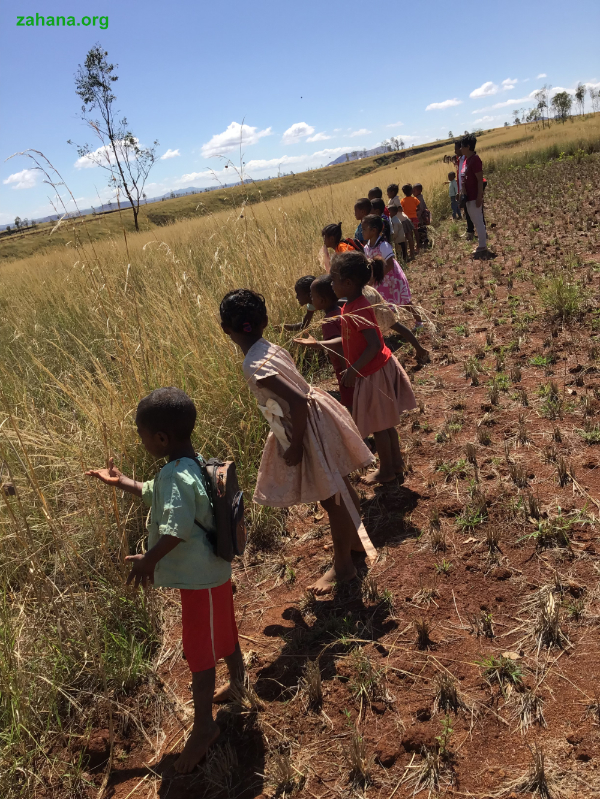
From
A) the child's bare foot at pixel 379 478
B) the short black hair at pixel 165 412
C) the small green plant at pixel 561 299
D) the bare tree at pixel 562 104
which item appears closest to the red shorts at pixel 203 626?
the short black hair at pixel 165 412

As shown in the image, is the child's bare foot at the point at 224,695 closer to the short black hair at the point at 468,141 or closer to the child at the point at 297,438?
the child at the point at 297,438

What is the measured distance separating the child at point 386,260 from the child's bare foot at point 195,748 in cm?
368

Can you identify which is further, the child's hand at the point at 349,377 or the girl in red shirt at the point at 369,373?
the child's hand at the point at 349,377

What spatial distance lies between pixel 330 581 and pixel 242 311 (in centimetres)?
130

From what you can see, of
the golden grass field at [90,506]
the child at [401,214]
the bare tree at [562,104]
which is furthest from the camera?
the bare tree at [562,104]

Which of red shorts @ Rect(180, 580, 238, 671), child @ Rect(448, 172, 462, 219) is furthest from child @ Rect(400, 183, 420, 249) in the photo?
red shorts @ Rect(180, 580, 238, 671)

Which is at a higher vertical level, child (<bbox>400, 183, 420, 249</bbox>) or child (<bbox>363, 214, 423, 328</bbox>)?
child (<bbox>400, 183, 420, 249</bbox>)

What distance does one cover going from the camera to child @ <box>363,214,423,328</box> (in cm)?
499

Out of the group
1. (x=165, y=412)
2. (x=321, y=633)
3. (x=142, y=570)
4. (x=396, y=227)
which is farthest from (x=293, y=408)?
(x=396, y=227)

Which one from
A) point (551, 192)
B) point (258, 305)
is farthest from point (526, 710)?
point (551, 192)

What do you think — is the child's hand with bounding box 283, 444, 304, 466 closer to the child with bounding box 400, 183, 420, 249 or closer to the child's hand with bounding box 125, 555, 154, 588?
the child's hand with bounding box 125, 555, 154, 588

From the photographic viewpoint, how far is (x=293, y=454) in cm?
234

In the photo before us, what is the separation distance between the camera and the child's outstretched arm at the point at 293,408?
2.19 metres

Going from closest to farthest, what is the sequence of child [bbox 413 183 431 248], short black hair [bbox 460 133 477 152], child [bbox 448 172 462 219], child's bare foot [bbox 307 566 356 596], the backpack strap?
1. the backpack strap
2. child's bare foot [bbox 307 566 356 596]
3. short black hair [bbox 460 133 477 152]
4. child [bbox 413 183 431 248]
5. child [bbox 448 172 462 219]
